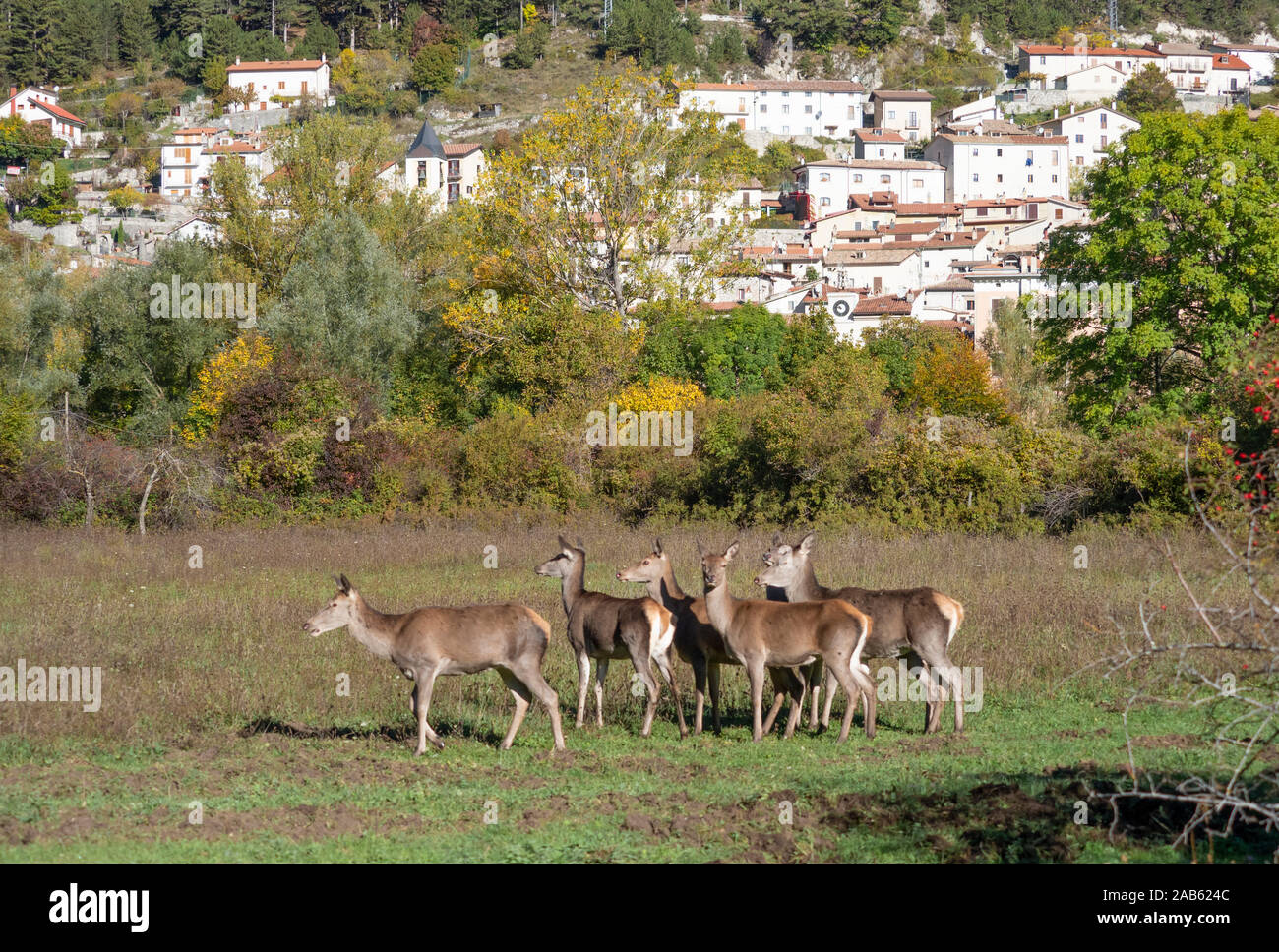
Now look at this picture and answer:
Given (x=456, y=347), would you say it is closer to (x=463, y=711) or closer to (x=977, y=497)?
(x=977, y=497)

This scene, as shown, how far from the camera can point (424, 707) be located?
13.9 meters

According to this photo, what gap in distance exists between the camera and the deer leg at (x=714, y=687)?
15375 millimetres

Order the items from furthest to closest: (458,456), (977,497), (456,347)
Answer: (456,347)
(458,456)
(977,497)

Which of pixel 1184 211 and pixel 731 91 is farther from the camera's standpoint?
pixel 731 91

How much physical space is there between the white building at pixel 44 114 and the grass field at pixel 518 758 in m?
181

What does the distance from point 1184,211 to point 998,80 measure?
16224 cm

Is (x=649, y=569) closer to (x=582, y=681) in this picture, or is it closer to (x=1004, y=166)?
(x=582, y=681)

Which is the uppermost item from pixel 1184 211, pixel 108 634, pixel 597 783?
pixel 1184 211

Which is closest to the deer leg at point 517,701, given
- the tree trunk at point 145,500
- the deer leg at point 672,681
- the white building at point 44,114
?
the deer leg at point 672,681

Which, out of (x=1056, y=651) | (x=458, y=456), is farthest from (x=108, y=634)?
(x=458, y=456)

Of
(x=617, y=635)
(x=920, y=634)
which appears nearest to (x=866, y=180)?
(x=920, y=634)

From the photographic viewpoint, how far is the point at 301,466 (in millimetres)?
36938

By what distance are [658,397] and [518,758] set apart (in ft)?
92.2

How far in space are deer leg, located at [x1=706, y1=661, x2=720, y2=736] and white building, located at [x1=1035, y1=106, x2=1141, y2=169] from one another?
149m
